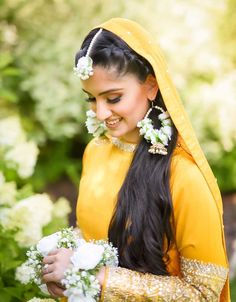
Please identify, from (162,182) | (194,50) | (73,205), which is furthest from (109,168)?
(194,50)

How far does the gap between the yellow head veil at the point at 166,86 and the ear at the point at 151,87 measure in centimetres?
6

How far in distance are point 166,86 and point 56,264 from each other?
0.84 m

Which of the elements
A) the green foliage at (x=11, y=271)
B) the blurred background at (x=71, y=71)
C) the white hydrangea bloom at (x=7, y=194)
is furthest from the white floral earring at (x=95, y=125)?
the blurred background at (x=71, y=71)

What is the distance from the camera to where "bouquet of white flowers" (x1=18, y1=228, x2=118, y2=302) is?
7.02 feet

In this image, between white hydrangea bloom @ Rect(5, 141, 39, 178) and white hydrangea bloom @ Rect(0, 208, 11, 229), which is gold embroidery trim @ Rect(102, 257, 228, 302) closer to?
white hydrangea bloom @ Rect(0, 208, 11, 229)

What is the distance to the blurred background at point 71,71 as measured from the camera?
7953 mm

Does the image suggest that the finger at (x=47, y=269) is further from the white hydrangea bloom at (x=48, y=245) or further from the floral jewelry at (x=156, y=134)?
the floral jewelry at (x=156, y=134)

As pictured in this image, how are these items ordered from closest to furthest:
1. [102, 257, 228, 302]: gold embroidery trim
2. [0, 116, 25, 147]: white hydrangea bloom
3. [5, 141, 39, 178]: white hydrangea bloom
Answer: [102, 257, 228, 302]: gold embroidery trim, [5, 141, 39, 178]: white hydrangea bloom, [0, 116, 25, 147]: white hydrangea bloom

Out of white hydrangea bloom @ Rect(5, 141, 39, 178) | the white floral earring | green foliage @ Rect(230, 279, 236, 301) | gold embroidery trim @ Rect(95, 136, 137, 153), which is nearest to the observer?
gold embroidery trim @ Rect(95, 136, 137, 153)

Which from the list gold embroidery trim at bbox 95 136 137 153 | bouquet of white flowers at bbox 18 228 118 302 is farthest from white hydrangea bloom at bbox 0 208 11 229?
bouquet of white flowers at bbox 18 228 118 302

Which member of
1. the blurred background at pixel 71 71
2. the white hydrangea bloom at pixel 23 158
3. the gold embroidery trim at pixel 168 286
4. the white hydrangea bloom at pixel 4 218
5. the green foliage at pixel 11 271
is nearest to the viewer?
the gold embroidery trim at pixel 168 286

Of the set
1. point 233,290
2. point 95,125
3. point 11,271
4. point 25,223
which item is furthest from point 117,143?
point 233,290

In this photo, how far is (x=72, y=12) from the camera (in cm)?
829

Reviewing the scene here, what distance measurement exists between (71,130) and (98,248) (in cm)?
581
